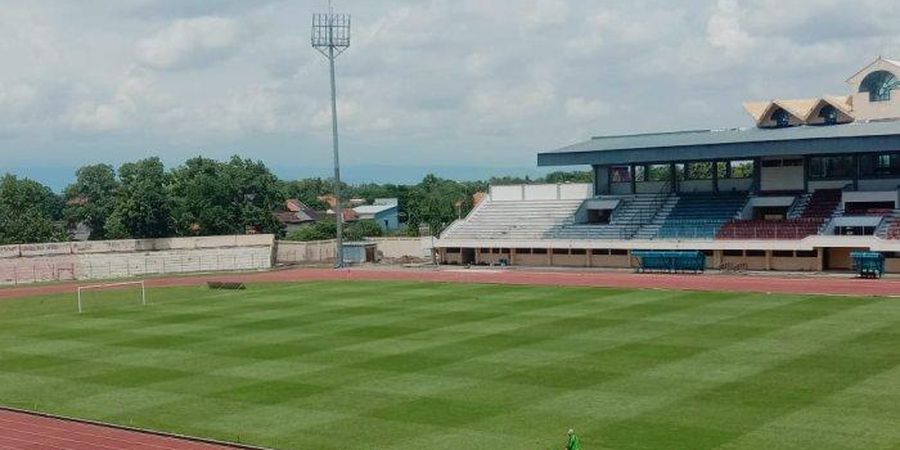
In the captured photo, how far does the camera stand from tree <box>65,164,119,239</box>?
10681 cm

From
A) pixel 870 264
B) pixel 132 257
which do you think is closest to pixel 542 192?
pixel 870 264

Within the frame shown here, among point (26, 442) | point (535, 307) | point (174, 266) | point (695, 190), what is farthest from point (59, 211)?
point (26, 442)

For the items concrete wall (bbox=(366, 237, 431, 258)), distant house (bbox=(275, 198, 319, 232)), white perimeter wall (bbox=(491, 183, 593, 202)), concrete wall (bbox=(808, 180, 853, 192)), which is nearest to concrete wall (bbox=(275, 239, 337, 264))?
concrete wall (bbox=(366, 237, 431, 258))

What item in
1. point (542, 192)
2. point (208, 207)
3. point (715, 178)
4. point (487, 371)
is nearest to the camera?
point (487, 371)

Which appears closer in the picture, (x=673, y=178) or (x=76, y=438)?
(x=76, y=438)

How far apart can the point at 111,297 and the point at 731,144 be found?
39.5 metres

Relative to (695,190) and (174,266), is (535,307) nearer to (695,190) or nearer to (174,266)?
(695,190)

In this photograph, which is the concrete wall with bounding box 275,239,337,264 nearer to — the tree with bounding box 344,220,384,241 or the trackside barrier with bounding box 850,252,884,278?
the tree with bounding box 344,220,384,241

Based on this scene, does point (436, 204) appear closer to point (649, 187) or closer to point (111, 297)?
point (649, 187)

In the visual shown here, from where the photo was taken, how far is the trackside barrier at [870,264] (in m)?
51.1

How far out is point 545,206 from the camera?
2965 inches

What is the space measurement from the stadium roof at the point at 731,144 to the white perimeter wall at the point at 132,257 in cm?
2596

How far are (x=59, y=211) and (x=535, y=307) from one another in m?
109

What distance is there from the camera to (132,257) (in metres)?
78.4
